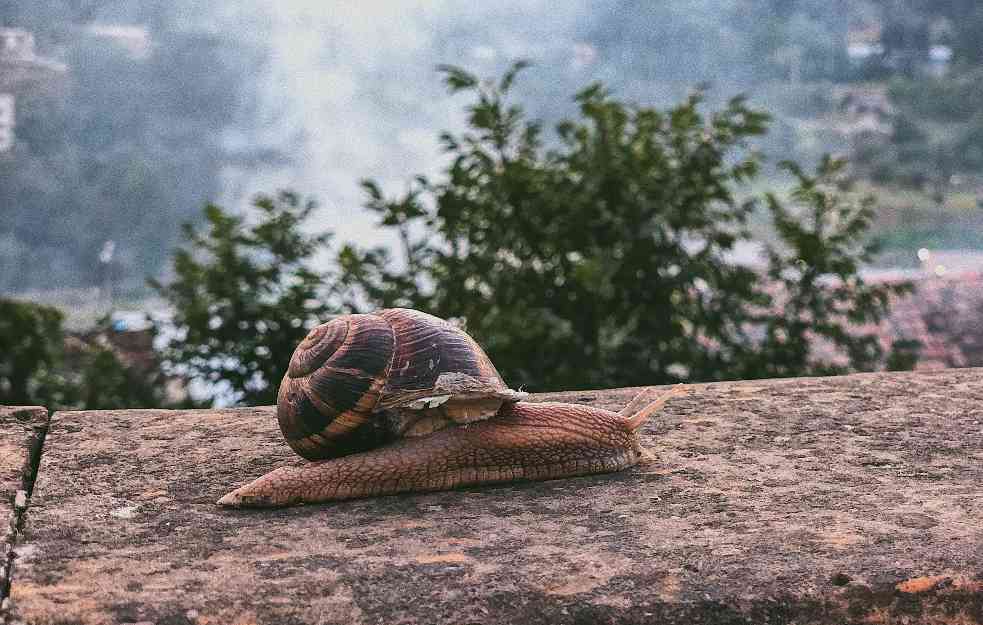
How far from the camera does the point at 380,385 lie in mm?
1951

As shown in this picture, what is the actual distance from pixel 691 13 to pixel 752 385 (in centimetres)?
840

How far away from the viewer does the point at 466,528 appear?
71.3 inches

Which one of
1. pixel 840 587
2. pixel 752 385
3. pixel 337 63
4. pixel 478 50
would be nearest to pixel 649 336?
pixel 752 385

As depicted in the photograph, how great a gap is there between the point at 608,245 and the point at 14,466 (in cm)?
247

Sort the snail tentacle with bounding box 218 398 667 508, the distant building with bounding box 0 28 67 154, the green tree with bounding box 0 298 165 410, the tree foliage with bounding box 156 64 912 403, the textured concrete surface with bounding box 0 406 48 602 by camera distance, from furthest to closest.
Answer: the distant building with bounding box 0 28 67 154 < the green tree with bounding box 0 298 165 410 < the tree foliage with bounding box 156 64 912 403 < the snail tentacle with bounding box 218 398 667 508 < the textured concrete surface with bounding box 0 406 48 602

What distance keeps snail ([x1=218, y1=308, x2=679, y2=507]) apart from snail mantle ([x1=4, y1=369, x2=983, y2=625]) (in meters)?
0.04

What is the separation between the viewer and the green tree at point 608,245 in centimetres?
392

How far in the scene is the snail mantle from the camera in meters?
1.55

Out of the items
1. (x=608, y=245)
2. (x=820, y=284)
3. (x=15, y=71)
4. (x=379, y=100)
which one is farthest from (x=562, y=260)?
(x=379, y=100)

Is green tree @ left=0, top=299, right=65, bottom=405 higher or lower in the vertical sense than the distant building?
lower

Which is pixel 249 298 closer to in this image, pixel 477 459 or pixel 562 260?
pixel 562 260

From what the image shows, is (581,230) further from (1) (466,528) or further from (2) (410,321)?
(1) (466,528)

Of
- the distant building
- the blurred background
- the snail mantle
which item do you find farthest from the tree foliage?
the distant building

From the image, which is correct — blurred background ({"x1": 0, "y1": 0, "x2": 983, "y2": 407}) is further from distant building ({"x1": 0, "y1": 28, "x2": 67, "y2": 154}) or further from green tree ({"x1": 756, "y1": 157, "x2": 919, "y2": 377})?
green tree ({"x1": 756, "y1": 157, "x2": 919, "y2": 377})
